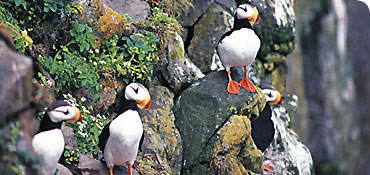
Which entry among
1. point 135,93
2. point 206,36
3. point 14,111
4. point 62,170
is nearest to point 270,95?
point 206,36

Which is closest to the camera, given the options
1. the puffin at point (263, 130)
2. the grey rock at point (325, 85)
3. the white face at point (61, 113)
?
the white face at point (61, 113)

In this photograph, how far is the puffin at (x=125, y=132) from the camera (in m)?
3.21

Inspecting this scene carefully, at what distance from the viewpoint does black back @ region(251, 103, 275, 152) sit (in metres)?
5.02

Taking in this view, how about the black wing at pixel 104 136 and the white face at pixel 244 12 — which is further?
the white face at pixel 244 12

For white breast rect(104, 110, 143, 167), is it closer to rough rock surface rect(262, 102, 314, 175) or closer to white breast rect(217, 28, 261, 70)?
white breast rect(217, 28, 261, 70)

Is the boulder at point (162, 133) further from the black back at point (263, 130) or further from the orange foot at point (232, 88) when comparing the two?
the black back at point (263, 130)

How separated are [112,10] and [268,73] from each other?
283 cm

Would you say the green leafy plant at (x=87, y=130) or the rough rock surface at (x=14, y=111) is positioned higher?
the rough rock surface at (x=14, y=111)

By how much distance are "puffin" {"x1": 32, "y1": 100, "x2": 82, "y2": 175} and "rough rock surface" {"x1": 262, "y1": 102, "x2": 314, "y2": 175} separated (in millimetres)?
2830

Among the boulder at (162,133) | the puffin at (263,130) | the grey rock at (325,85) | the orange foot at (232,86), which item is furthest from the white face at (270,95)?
the grey rock at (325,85)

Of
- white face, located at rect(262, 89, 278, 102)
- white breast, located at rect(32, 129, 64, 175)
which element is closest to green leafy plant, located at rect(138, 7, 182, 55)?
white face, located at rect(262, 89, 278, 102)

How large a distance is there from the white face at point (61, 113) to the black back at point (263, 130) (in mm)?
2654

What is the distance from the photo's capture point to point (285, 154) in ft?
17.8

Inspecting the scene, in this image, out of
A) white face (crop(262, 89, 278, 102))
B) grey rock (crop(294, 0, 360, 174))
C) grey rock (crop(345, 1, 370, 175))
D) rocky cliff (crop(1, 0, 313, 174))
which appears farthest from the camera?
grey rock (crop(345, 1, 370, 175))
